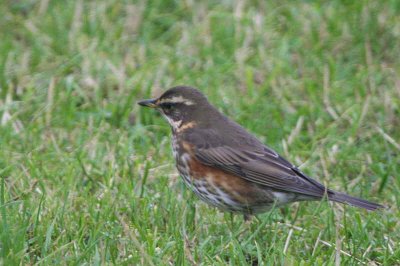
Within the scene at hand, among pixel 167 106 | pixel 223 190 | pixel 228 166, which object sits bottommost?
pixel 223 190

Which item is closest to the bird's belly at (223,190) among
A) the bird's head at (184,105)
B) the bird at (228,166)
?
the bird at (228,166)

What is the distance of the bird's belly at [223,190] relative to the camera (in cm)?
754

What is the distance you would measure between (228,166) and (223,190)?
10.2 inches

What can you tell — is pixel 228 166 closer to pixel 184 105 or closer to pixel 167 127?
pixel 184 105

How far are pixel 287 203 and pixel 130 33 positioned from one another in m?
3.97

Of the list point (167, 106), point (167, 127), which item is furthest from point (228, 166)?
point (167, 127)

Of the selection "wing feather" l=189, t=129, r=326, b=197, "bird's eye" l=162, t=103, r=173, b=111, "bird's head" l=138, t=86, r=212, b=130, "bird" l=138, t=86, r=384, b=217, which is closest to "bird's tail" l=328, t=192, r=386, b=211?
"bird" l=138, t=86, r=384, b=217

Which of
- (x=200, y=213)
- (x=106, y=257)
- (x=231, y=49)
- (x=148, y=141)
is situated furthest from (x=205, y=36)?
(x=106, y=257)

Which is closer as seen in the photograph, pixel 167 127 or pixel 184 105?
pixel 184 105

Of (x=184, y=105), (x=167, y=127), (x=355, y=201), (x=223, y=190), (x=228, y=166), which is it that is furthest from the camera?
(x=167, y=127)

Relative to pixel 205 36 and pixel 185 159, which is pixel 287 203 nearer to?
pixel 185 159

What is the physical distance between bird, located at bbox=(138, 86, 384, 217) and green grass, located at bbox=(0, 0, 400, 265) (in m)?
0.18

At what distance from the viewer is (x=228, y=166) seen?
7.75 meters

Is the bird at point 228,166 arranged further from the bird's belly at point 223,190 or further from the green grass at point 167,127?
the green grass at point 167,127
